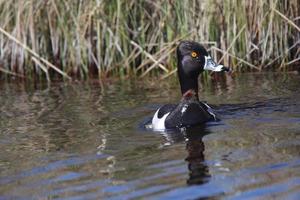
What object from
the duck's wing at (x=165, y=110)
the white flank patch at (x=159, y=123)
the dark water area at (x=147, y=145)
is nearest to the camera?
the dark water area at (x=147, y=145)

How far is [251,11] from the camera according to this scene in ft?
35.7

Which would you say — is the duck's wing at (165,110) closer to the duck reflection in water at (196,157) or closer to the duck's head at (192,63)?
the duck's head at (192,63)

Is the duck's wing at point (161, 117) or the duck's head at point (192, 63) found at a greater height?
the duck's head at point (192, 63)

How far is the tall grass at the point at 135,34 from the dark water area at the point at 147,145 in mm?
504

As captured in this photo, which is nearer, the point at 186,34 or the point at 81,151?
the point at 81,151

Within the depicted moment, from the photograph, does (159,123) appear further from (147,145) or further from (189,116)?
(147,145)

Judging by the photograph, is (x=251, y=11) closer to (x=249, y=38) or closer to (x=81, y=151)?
(x=249, y=38)

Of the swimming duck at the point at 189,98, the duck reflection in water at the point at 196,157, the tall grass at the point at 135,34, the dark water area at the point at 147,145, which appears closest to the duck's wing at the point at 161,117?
the swimming duck at the point at 189,98

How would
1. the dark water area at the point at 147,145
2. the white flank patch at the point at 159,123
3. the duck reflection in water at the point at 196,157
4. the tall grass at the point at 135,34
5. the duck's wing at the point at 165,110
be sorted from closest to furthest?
1. the dark water area at the point at 147,145
2. the duck reflection in water at the point at 196,157
3. the white flank patch at the point at 159,123
4. the duck's wing at the point at 165,110
5. the tall grass at the point at 135,34

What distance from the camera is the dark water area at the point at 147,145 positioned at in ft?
18.3

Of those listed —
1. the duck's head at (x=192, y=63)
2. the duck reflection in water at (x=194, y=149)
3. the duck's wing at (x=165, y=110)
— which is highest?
the duck's head at (x=192, y=63)

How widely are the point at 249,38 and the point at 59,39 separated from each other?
9.24 feet

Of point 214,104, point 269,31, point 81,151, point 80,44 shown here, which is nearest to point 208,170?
point 81,151

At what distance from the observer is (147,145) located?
7.22m
